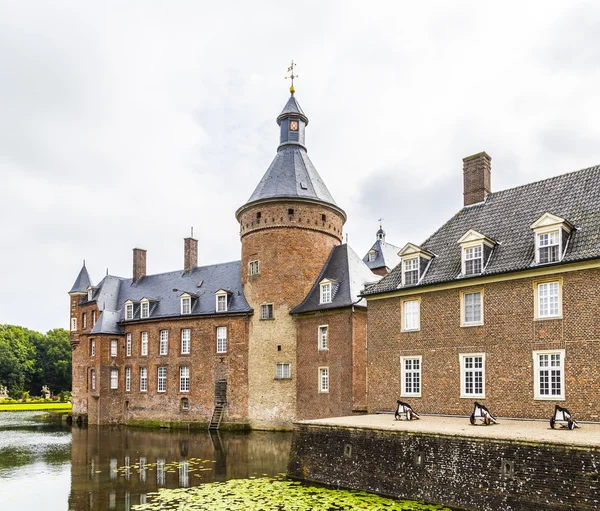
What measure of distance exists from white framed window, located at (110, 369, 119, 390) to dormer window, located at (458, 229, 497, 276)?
90.4ft

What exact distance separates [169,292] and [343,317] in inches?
622

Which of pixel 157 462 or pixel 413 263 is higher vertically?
pixel 413 263

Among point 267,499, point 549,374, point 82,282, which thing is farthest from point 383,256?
point 267,499

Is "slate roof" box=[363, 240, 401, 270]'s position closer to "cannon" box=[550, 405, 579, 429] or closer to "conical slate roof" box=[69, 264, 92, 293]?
"conical slate roof" box=[69, 264, 92, 293]

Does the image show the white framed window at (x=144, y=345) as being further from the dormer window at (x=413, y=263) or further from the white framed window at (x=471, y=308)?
the white framed window at (x=471, y=308)

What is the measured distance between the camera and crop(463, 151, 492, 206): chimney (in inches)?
877

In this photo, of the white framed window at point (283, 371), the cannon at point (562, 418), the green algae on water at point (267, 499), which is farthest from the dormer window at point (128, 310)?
the cannon at point (562, 418)

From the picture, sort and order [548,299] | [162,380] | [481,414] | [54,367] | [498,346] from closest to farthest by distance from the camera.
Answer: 1. [481,414]
2. [548,299]
3. [498,346]
4. [162,380]
5. [54,367]

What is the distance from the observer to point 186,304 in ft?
120

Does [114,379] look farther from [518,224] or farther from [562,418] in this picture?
[562,418]

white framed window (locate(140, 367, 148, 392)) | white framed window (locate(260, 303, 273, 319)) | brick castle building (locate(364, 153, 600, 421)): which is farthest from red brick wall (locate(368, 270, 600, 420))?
white framed window (locate(140, 367, 148, 392))

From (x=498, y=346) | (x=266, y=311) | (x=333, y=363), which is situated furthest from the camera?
(x=266, y=311)

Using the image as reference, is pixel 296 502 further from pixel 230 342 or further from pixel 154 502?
pixel 230 342

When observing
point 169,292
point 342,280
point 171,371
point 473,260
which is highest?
point 473,260
